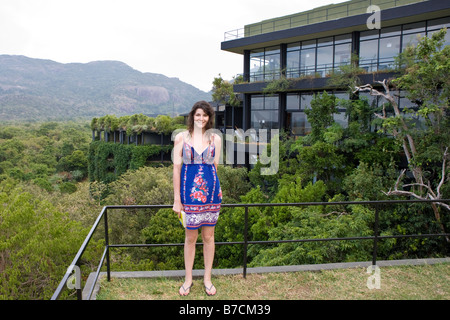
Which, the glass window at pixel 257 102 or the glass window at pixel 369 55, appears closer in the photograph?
the glass window at pixel 369 55

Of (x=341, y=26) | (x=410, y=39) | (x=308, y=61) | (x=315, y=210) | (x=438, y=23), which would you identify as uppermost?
(x=341, y=26)

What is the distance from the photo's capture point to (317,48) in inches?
790

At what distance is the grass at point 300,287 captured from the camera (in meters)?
3.68

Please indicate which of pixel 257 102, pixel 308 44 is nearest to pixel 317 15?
pixel 308 44

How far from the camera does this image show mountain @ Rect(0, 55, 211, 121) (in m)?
131

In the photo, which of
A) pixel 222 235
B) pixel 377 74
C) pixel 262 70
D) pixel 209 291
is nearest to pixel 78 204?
pixel 222 235

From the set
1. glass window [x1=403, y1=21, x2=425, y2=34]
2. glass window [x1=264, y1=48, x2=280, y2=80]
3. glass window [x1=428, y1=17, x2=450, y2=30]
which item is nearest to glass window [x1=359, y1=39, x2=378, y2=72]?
glass window [x1=403, y1=21, x2=425, y2=34]

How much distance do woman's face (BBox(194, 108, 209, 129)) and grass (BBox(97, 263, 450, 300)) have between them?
69.0 inches

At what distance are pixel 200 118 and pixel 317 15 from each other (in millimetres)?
19967

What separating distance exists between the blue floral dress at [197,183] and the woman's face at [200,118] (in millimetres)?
183

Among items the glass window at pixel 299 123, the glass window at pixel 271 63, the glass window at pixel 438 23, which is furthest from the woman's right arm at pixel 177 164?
the glass window at pixel 271 63

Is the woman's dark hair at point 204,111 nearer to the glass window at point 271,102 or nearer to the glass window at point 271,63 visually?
the glass window at point 271,63

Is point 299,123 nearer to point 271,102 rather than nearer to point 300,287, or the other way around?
point 271,102
